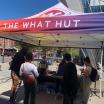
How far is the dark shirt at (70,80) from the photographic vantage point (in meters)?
7.74

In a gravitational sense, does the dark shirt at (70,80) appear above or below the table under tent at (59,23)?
below

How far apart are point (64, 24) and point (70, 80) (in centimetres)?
142

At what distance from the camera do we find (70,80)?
778cm

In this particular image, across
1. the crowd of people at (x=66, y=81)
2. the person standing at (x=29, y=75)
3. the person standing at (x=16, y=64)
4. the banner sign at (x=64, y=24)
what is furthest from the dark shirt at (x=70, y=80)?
the person standing at (x=16, y=64)

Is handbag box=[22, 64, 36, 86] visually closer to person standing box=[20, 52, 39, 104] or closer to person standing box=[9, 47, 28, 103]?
person standing box=[20, 52, 39, 104]

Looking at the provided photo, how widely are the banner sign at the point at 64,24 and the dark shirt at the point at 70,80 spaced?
91 centimetres

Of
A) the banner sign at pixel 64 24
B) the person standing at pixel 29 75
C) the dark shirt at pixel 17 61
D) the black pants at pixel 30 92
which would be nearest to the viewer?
the banner sign at pixel 64 24

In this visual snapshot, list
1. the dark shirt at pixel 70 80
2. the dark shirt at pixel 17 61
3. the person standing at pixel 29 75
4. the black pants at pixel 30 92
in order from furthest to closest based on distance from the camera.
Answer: the dark shirt at pixel 17 61 → the black pants at pixel 30 92 → the person standing at pixel 29 75 → the dark shirt at pixel 70 80

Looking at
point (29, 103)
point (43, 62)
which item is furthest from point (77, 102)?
point (43, 62)

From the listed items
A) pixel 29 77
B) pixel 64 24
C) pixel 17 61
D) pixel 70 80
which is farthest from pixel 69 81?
pixel 17 61

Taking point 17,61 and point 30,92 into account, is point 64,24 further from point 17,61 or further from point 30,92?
point 17,61

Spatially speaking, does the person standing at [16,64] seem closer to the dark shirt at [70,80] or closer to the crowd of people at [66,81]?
the crowd of people at [66,81]

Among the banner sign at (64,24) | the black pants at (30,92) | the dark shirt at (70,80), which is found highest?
the banner sign at (64,24)

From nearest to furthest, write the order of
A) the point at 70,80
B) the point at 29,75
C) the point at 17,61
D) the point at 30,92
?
the point at 70,80, the point at 29,75, the point at 30,92, the point at 17,61
